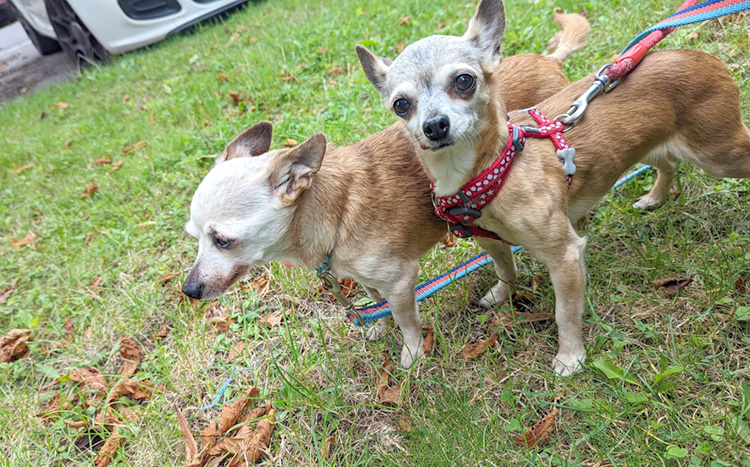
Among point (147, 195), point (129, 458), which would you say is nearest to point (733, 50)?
point (129, 458)

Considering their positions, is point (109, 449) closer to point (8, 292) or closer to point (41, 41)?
point (8, 292)

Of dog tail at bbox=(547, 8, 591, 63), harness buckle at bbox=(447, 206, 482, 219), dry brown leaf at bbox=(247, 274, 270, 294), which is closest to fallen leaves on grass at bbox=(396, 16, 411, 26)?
dog tail at bbox=(547, 8, 591, 63)

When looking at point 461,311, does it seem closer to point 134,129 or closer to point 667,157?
point 667,157

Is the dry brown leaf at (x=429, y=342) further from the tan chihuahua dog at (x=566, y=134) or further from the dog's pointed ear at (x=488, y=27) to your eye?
the dog's pointed ear at (x=488, y=27)

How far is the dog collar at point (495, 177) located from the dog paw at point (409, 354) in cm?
74

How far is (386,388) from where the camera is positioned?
2545 mm

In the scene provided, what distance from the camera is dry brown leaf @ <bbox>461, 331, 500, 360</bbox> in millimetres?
2514

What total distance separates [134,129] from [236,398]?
463cm

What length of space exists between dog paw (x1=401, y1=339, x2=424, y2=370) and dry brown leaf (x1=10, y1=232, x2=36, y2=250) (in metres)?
4.02

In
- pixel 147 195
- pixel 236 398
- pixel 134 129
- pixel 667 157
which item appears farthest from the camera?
pixel 134 129

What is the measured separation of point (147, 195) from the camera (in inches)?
183

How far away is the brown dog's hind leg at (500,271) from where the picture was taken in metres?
2.59

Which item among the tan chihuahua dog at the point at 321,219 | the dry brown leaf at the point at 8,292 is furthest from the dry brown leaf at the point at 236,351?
the dry brown leaf at the point at 8,292

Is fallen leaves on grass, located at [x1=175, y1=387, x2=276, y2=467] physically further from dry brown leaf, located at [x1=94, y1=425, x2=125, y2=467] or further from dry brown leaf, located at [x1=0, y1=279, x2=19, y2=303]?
dry brown leaf, located at [x1=0, y1=279, x2=19, y2=303]
